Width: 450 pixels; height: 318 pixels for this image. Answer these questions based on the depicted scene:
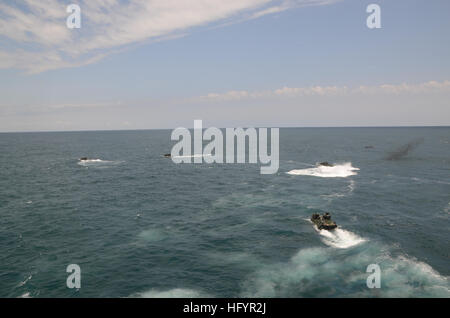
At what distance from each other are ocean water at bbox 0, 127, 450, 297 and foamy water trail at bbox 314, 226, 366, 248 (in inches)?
12.0

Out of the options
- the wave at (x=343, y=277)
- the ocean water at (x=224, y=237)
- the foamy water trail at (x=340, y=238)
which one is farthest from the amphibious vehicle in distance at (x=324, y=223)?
the wave at (x=343, y=277)

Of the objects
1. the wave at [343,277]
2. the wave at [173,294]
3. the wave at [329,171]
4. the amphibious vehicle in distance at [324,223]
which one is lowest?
the wave at [173,294]

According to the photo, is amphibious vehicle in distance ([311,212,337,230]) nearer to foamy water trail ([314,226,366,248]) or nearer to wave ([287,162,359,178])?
foamy water trail ([314,226,366,248])

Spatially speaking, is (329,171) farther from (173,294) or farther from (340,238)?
(173,294)

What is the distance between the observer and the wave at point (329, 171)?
97000 millimetres

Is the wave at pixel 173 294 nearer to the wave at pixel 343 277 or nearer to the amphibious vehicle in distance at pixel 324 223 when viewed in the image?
the wave at pixel 343 277

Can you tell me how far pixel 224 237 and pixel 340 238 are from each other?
18771mm

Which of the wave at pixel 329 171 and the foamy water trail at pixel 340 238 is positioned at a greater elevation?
the wave at pixel 329 171

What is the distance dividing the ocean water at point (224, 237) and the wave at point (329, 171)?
8420 millimetres

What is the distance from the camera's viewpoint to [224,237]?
155 ft

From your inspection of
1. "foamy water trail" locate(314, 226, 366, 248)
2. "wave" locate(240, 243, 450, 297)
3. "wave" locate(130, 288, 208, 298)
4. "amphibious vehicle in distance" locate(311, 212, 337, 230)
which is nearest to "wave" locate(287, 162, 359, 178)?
"amphibious vehicle in distance" locate(311, 212, 337, 230)

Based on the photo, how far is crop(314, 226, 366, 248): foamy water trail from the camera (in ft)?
143

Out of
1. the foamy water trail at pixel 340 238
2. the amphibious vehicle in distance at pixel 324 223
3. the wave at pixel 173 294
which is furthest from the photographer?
the amphibious vehicle in distance at pixel 324 223

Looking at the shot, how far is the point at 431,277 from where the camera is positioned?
34312 millimetres
